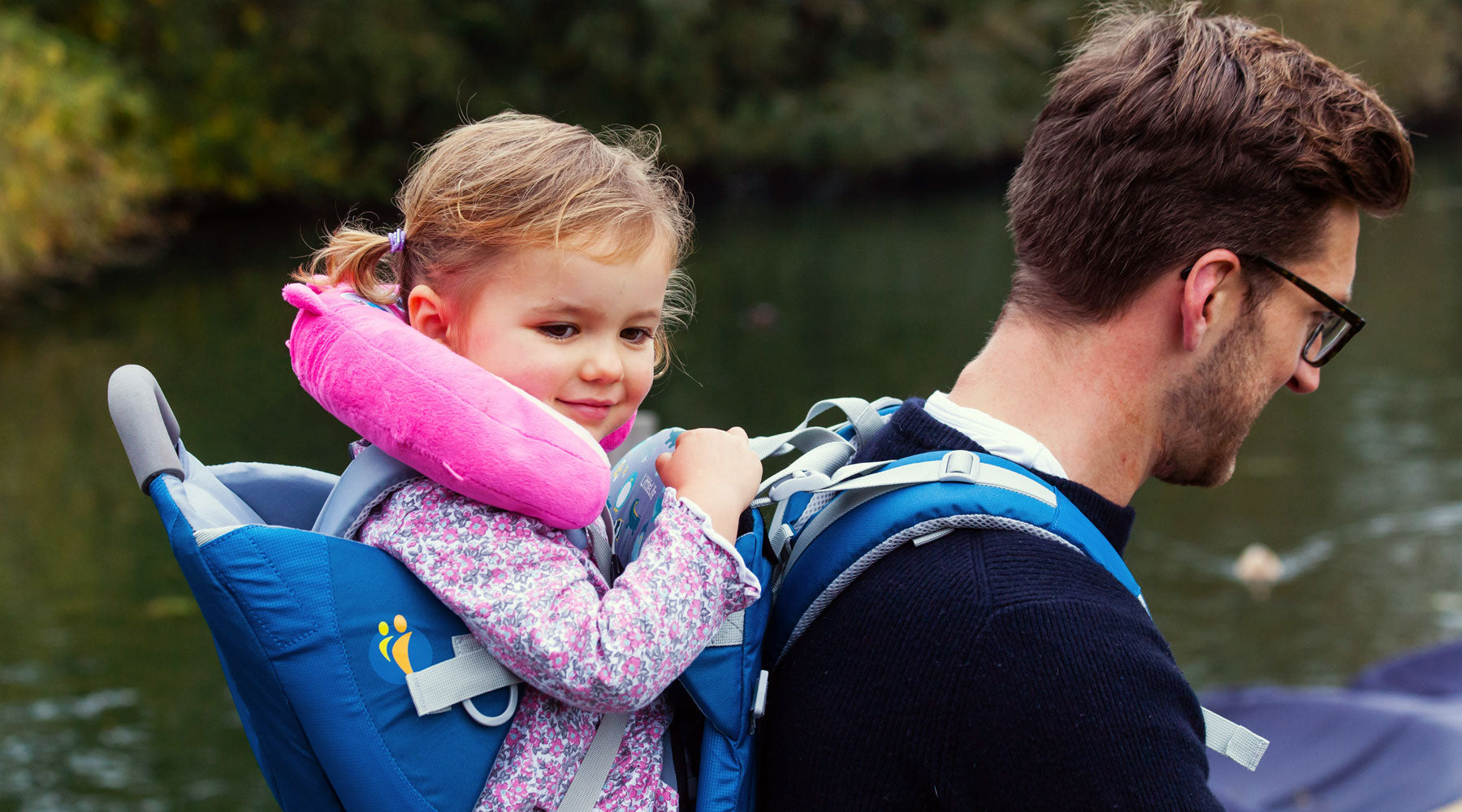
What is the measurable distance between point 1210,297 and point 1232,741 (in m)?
0.56

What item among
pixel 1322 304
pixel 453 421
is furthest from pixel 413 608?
pixel 1322 304

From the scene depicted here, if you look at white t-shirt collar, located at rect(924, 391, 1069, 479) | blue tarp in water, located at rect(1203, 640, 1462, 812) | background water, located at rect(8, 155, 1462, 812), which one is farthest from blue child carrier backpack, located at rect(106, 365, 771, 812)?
background water, located at rect(8, 155, 1462, 812)

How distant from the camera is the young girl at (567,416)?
1409 millimetres

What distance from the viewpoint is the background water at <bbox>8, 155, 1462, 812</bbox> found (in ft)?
22.0

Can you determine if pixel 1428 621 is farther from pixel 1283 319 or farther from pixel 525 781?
pixel 525 781

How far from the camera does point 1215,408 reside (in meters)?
1.82

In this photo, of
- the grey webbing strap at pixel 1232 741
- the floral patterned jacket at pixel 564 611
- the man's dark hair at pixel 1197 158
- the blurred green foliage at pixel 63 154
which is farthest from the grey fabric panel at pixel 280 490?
the blurred green foliage at pixel 63 154

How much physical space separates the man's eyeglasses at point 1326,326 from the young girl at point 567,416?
2.53 feet

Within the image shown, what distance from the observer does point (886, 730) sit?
1479mm

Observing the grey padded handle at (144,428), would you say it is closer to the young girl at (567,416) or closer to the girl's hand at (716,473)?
the young girl at (567,416)

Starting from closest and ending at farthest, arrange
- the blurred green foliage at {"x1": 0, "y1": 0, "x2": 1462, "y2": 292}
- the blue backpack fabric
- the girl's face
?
the blue backpack fabric < the girl's face < the blurred green foliage at {"x1": 0, "y1": 0, "x2": 1462, "y2": 292}

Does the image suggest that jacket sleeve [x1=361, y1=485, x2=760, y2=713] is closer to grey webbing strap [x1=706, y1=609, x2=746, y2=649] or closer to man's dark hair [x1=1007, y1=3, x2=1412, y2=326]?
grey webbing strap [x1=706, y1=609, x2=746, y2=649]

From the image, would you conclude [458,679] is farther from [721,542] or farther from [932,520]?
[932,520]

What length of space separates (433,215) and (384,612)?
1.70ft
